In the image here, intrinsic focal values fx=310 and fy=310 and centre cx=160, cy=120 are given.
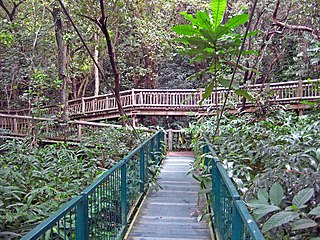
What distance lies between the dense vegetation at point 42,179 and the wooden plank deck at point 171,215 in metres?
0.91

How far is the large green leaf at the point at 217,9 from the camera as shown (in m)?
2.92

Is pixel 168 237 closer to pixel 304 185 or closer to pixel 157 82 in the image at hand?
pixel 304 185

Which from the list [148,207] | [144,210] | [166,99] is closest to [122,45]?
[166,99]

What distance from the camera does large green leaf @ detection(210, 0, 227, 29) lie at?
2.92 m

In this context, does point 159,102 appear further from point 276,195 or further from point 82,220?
point 276,195

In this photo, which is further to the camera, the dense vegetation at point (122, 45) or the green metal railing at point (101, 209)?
the dense vegetation at point (122, 45)

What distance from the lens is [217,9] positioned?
2953mm

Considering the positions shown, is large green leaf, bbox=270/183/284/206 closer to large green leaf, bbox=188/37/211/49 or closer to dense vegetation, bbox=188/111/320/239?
dense vegetation, bbox=188/111/320/239

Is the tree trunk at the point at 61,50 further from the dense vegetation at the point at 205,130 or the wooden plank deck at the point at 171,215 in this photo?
the wooden plank deck at the point at 171,215

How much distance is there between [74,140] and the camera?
10266mm

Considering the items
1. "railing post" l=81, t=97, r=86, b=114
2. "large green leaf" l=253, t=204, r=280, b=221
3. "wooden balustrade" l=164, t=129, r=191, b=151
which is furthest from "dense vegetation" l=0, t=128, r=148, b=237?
"railing post" l=81, t=97, r=86, b=114

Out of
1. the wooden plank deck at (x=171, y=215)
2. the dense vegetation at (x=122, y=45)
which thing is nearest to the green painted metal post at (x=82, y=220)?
the wooden plank deck at (x=171, y=215)

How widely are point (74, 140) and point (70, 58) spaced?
522 centimetres

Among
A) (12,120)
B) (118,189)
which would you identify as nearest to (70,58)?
(12,120)
